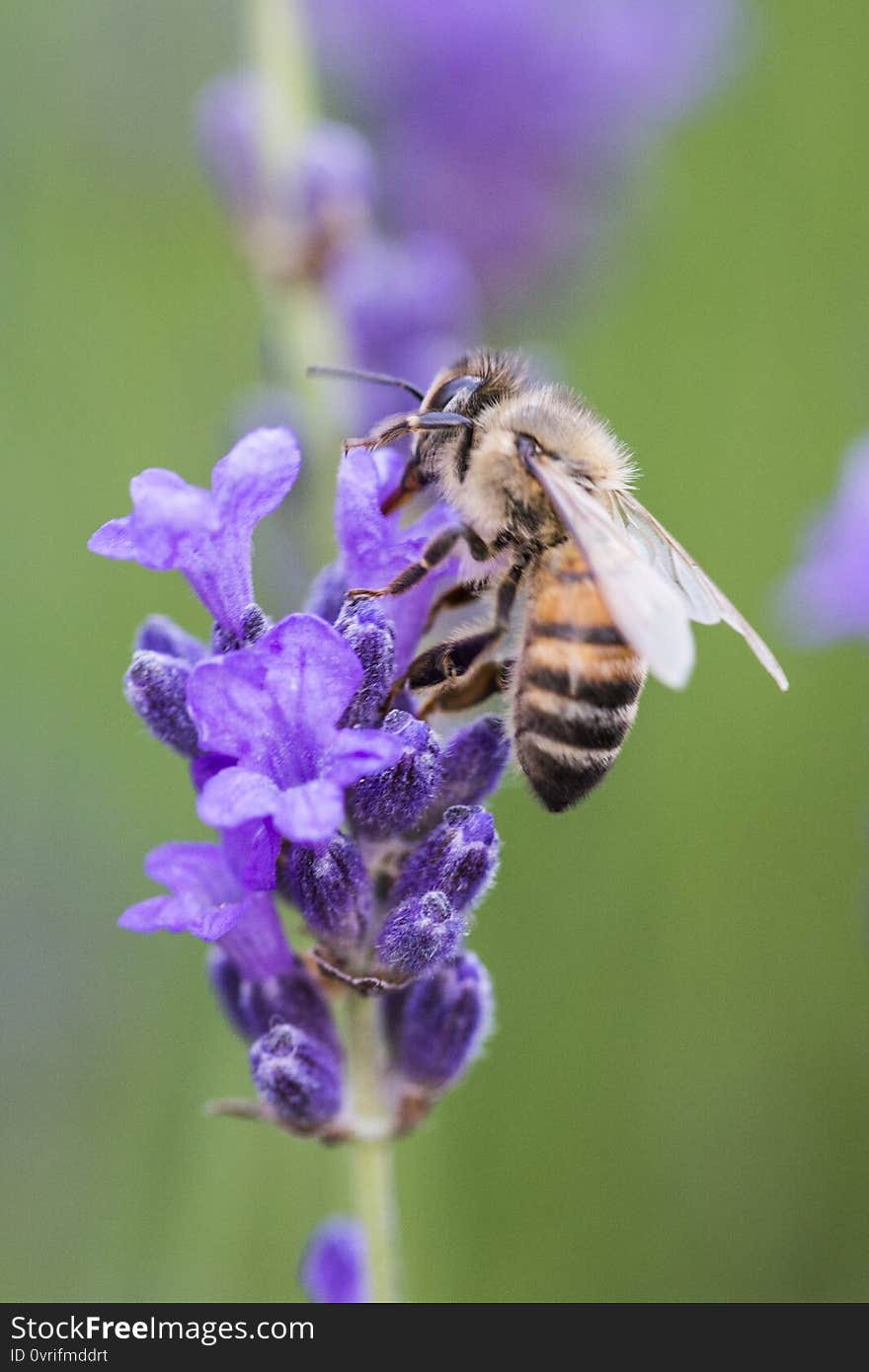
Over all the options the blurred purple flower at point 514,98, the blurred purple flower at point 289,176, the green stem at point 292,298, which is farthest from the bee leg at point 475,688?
the blurred purple flower at point 514,98

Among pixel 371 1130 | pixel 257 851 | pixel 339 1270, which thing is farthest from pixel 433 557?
pixel 339 1270

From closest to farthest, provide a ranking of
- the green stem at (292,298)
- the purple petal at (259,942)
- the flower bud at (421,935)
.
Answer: the flower bud at (421,935), the purple petal at (259,942), the green stem at (292,298)

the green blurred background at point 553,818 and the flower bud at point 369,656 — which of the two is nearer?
the flower bud at point 369,656

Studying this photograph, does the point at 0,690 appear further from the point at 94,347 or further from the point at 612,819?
the point at 612,819

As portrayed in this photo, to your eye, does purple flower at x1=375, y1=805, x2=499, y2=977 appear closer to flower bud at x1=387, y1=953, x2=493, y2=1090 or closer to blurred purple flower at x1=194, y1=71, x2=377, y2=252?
flower bud at x1=387, y1=953, x2=493, y2=1090

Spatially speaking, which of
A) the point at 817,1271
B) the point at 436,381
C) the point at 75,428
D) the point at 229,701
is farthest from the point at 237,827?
the point at 75,428

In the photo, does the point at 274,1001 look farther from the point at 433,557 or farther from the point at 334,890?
the point at 433,557

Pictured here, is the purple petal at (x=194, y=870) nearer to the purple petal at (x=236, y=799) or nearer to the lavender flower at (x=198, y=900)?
the lavender flower at (x=198, y=900)

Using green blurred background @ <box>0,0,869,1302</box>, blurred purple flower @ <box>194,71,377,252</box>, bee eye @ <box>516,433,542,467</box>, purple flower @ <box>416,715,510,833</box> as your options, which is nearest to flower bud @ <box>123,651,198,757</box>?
purple flower @ <box>416,715,510,833</box>
